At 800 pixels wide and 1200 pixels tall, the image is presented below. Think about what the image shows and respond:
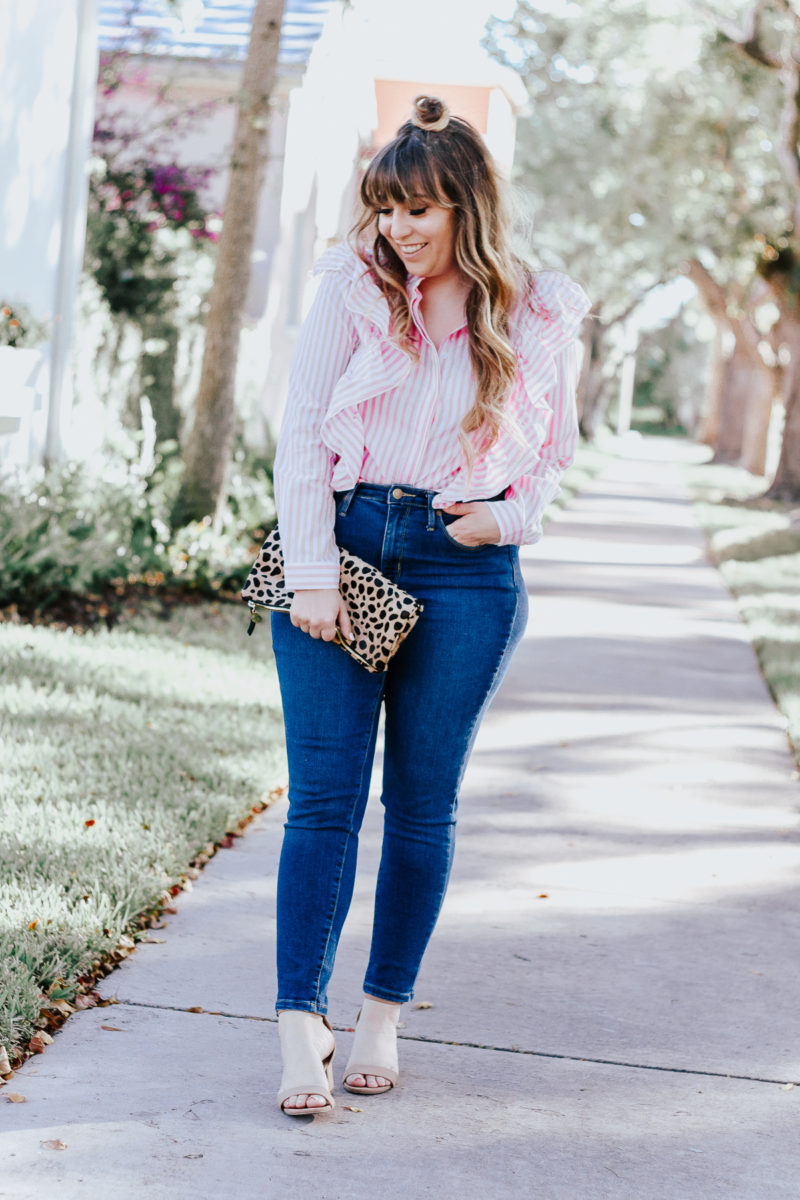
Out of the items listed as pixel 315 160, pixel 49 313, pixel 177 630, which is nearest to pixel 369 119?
pixel 315 160

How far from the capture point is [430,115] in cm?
287

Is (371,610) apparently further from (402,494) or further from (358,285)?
(358,285)

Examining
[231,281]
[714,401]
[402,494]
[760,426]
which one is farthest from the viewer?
[714,401]

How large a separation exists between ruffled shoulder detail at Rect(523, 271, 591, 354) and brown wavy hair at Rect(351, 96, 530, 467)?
0.06 metres

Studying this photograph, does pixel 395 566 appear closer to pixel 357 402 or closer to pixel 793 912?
pixel 357 402

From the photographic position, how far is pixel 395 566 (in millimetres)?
2932

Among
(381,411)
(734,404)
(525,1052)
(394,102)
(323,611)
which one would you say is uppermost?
(394,102)

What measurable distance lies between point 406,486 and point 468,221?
528 mm

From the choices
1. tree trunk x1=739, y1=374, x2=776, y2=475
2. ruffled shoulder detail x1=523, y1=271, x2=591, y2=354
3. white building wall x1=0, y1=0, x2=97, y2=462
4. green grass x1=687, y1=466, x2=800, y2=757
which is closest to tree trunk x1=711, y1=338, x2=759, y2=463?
tree trunk x1=739, y1=374, x2=776, y2=475

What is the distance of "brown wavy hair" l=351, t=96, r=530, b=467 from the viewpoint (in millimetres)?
2875

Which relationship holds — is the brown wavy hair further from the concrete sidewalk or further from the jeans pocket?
the concrete sidewalk

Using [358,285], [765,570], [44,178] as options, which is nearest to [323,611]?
[358,285]

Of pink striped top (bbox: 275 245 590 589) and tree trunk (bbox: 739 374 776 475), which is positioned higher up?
tree trunk (bbox: 739 374 776 475)

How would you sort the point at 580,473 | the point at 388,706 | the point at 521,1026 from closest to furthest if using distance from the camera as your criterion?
the point at 388,706, the point at 521,1026, the point at 580,473
